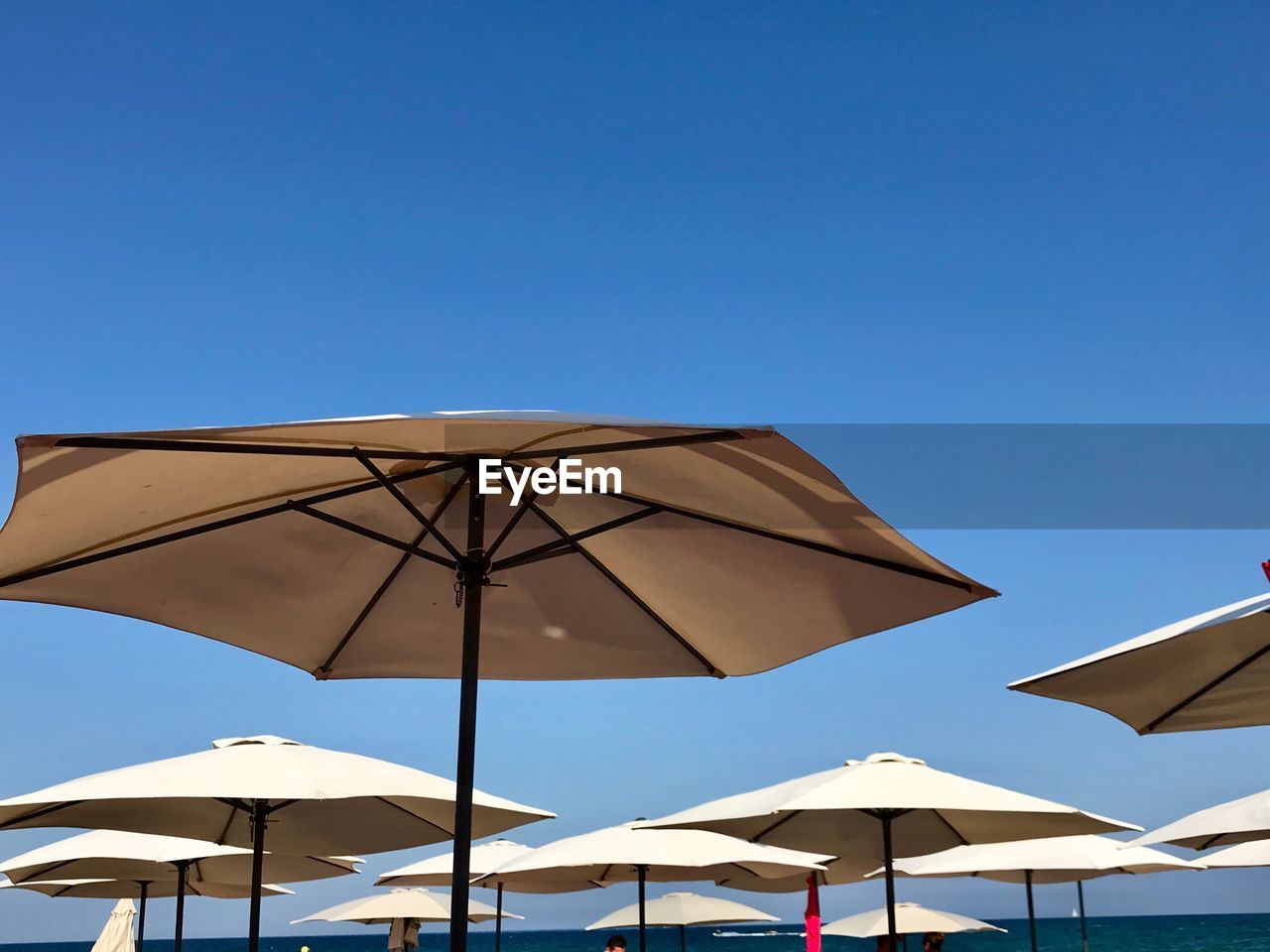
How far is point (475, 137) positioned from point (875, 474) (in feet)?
29.5

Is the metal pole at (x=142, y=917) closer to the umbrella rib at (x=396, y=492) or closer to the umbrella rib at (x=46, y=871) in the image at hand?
the umbrella rib at (x=46, y=871)

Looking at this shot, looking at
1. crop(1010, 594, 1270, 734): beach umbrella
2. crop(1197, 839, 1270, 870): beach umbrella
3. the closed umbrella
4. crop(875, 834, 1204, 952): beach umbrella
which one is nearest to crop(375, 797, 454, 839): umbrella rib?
the closed umbrella

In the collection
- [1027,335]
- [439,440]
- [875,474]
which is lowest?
[439,440]

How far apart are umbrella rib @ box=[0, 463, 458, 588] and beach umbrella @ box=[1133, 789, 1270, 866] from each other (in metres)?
7.31

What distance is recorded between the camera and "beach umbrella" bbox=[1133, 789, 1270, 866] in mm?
8562

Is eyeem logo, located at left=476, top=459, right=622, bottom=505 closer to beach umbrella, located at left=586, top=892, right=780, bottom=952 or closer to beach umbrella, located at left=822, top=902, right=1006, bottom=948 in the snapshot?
beach umbrella, located at left=586, top=892, right=780, bottom=952

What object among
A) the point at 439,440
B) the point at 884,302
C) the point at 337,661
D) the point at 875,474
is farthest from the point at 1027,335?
the point at 439,440

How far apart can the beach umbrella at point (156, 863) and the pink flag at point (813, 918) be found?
13.3 feet

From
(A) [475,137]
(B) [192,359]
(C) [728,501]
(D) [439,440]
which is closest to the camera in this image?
(D) [439,440]

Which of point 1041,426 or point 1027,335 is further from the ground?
point 1027,335

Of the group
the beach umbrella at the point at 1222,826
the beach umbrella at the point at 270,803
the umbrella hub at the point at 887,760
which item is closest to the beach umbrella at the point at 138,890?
the beach umbrella at the point at 270,803

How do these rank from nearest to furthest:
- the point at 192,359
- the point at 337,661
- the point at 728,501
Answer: the point at 728,501, the point at 337,661, the point at 192,359

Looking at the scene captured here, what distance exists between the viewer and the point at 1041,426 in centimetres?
535

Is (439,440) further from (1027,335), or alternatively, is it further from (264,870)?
(1027,335)
